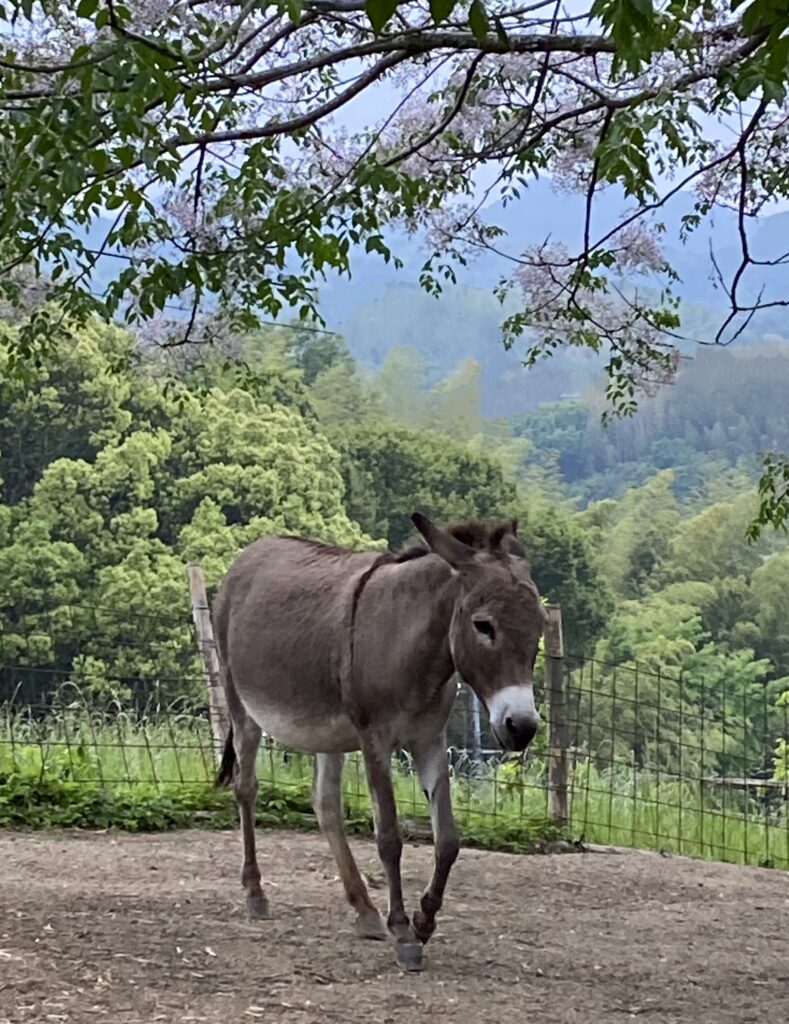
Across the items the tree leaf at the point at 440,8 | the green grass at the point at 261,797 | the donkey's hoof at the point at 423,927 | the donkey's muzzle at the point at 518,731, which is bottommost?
the green grass at the point at 261,797

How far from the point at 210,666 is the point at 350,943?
4123 mm

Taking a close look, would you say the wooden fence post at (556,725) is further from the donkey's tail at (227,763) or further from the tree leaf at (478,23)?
the tree leaf at (478,23)

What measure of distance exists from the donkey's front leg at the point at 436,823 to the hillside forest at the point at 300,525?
45.9 ft

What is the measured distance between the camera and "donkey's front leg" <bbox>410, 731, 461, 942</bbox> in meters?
4.95

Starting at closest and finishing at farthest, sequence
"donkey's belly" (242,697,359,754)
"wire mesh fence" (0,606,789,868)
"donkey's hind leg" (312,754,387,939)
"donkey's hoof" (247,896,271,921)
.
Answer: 1. "donkey's belly" (242,697,359,754)
2. "donkey's hind leg" (312,754,387,939)
3. "donkey's hoof" (247,896,271,921)
4. "wire mesh fence" (0,606,789,868)

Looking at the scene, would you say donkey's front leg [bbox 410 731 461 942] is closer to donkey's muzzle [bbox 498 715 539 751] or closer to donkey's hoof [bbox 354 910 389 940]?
donkey's hoof [bbox 354 910 389 940]

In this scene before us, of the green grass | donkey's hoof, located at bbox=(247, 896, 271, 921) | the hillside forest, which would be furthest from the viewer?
the hillside forest

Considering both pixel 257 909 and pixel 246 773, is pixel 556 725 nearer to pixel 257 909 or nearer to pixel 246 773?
Result: pixel 246 773

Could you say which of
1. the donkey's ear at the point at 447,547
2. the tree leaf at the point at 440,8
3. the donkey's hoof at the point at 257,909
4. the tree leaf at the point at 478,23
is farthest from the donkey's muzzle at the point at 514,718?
the tree leaf at the point at 440,8

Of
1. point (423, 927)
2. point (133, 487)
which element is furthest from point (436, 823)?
point (133, 487)

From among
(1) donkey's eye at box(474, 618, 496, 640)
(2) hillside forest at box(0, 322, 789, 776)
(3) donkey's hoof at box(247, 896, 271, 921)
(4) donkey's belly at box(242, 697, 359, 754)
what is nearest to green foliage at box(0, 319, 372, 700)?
(2) hillside forest at box(0, 322, 789, 776)

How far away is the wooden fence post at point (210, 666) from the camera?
914cm

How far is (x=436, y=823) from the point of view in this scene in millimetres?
5012

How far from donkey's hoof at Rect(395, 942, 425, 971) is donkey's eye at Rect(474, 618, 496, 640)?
1.15 m
